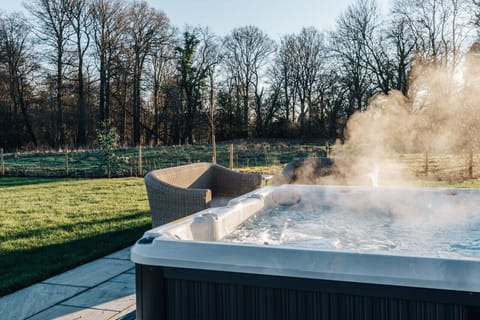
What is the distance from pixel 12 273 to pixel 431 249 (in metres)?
2.72

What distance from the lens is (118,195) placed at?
6.34 metres

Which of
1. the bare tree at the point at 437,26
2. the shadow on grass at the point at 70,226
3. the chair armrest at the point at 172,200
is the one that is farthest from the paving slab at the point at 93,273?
the bare tree at the point at 437,26

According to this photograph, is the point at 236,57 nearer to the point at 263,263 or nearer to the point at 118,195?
the point at 118,195

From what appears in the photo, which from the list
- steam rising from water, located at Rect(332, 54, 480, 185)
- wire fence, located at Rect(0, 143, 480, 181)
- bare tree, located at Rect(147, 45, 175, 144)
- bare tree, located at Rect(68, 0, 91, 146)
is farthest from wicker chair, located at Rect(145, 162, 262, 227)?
bare tree, located at Rect(147, 45, 175, 144)

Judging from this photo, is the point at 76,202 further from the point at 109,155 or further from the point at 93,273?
the point at 109,155

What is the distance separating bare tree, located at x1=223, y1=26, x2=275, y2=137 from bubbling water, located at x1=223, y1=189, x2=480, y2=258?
53.1 ft

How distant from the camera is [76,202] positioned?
5758 mm

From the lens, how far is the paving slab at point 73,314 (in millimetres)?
2053

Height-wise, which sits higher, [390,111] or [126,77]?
[126,77]

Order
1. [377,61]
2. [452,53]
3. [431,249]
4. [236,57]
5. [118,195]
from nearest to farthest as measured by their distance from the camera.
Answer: [431,249], [118,195], [452,53], [377,61], [236,57]

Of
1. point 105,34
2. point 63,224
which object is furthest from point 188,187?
point 105,34

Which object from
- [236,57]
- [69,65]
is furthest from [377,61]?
[69,65]

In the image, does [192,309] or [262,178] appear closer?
A: [192,309]

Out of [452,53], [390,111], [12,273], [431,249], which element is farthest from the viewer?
[452,53]
